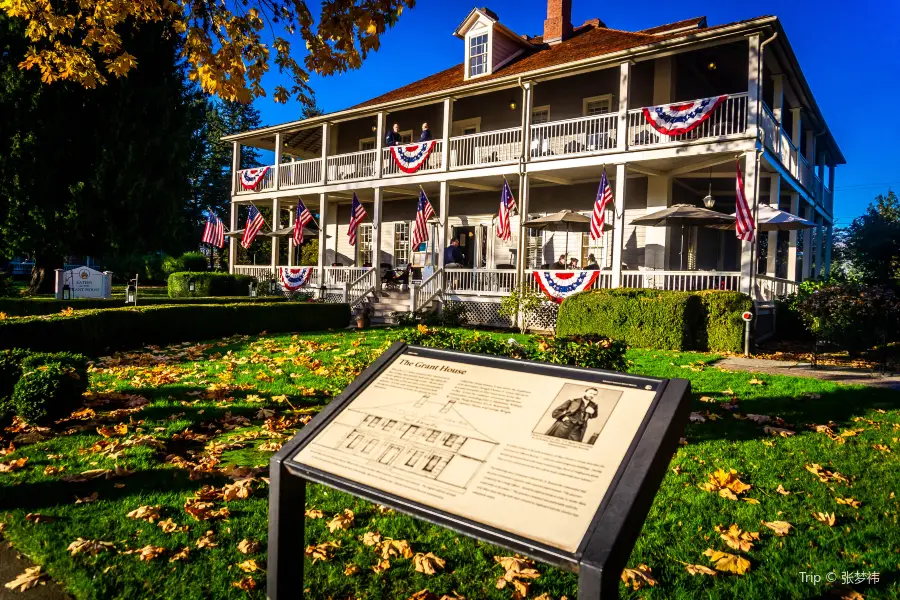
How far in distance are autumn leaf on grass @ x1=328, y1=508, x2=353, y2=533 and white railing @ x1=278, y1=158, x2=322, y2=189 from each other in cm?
2015

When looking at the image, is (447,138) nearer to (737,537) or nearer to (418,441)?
(737,537)

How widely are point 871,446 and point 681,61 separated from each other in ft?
48.0

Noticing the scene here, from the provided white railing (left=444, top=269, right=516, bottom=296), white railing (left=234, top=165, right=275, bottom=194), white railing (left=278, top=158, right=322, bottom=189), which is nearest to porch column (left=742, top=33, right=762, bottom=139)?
white railing (left=444, top=269, right=516, bottom=296)

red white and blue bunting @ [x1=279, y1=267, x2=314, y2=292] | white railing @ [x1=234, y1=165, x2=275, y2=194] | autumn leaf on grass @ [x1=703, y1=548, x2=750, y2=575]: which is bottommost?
autumn leaf on grass @ [x1=703, y1=548, x2=750, y2=575]

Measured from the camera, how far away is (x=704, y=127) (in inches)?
582

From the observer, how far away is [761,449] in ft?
16.1

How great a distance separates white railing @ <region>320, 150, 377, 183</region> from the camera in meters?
21.4

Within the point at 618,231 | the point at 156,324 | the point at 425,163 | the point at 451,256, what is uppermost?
the point at 425,163

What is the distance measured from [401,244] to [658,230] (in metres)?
10.2

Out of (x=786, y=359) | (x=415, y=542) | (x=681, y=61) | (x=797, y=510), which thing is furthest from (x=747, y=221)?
(x=415, y=542)

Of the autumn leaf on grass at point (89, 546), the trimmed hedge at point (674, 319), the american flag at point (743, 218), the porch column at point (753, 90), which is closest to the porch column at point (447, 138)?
the trimmed hedge at point (674, 319)

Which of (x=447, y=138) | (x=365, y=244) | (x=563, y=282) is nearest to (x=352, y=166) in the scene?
(x=365, y=244)

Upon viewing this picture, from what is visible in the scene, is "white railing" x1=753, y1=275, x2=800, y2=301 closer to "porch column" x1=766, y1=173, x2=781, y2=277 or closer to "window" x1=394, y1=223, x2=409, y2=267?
"porch column" x1=766, y1=173, x2=781, y2=277

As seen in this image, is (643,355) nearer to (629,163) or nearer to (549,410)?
(629,163)
